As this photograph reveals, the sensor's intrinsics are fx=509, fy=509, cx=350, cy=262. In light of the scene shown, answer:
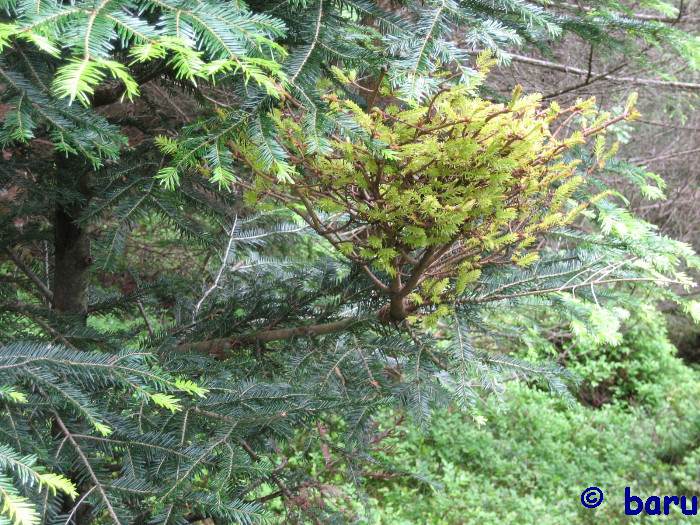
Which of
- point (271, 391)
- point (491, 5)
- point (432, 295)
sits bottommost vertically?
point (271, 391)

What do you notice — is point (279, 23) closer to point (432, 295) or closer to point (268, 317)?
point (432, 295)

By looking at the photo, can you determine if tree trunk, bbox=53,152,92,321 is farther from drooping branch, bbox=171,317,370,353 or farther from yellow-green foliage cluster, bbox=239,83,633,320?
yellow-green foliage cluster, bbox=239,83,633,320

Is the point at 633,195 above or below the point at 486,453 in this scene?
above

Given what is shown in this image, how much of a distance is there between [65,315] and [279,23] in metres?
1.66

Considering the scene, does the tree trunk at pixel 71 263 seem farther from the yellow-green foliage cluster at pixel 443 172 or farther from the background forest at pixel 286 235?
the yellow-green foliage cluster at pixel 443 172

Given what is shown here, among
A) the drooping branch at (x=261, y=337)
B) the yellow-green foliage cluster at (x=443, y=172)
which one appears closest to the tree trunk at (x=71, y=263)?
the drooping branch at (x=261, y=337)

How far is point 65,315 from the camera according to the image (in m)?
2.25

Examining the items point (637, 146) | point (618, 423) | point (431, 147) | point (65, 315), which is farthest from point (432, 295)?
point (637, 146)

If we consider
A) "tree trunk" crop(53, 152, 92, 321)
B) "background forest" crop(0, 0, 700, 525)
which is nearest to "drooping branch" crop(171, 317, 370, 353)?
"background forest" crop(0, 0, 700, 525)

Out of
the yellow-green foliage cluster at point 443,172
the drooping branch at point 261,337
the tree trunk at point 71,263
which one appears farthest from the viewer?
the tree trunk at point 71,263

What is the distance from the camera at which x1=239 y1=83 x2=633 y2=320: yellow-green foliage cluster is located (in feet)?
4.30

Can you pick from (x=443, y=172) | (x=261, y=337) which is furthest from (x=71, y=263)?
(x=443, y=172)

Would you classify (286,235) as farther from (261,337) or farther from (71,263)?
(71,263)

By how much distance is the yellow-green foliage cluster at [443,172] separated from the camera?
131 cm
